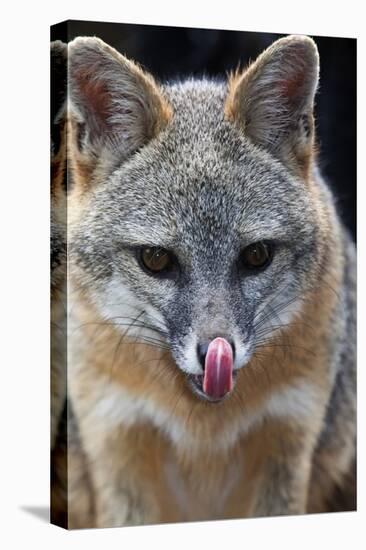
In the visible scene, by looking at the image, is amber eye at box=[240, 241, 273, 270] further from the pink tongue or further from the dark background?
the dark background

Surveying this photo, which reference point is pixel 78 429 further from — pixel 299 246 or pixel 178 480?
pixel 299 246

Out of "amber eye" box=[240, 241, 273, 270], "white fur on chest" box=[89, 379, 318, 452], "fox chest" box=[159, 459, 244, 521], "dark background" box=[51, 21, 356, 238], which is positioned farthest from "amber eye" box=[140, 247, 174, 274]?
"fox chest" box=[159, 459, 244, 521]

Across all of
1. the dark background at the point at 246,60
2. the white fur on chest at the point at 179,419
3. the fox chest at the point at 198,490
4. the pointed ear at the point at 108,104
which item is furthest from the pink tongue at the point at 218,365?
the dark background at the point at 246,60

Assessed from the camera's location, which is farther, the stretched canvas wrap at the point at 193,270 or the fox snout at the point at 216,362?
the stretched canvas wrap at the point at 193,270

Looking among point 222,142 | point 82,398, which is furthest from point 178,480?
point 222,142

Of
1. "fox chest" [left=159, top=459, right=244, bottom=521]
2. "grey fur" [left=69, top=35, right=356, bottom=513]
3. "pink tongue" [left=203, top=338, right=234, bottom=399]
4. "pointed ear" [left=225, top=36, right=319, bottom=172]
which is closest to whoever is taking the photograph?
"pink tongue" [left=203, top=338, right=234, bottom=399]

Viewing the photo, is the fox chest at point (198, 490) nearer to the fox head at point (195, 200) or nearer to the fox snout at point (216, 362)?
the fox head at point (195, 200)

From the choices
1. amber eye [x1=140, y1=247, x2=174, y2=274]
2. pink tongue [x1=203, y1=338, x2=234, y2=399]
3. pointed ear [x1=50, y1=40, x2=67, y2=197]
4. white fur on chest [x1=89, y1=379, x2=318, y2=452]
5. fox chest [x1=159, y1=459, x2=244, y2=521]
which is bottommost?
fox chest [x1=159, y1=459, x2=244, y2=521]

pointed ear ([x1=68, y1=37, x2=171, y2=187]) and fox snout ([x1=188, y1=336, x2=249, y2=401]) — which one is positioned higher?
pointed ear ([x1=68, y1=37, x2=171, y2=187])

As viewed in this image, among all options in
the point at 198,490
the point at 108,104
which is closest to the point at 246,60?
the point at 108,104
